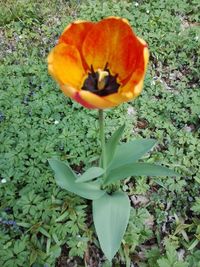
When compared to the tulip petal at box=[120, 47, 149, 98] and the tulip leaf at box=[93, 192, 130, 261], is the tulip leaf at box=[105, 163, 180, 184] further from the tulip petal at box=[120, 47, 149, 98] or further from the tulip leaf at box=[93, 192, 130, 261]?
the tulip petal at box=[120, 47, 149, 98]

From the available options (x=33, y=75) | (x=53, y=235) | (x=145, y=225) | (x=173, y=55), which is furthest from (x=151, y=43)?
(x=53, y=235)


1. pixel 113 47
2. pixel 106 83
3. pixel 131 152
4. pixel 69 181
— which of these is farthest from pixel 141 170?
pixel 113 47

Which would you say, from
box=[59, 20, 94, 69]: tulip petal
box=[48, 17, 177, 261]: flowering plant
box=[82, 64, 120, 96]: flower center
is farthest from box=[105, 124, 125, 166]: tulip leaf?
box=[59, 20, 94, 69]: tulip petal

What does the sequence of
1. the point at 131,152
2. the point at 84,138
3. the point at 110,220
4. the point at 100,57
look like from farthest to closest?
the point at 84,138, the point at 131,152, the point at 110,220, the point at 100,57

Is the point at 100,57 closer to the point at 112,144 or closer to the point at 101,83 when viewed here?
the point at 101,83

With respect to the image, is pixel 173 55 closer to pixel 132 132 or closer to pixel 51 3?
pixel 132 132

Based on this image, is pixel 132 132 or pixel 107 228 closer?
pixel 107 228

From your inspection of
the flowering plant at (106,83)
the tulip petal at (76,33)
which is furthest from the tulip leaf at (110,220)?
the tulip petal at (76,33)
